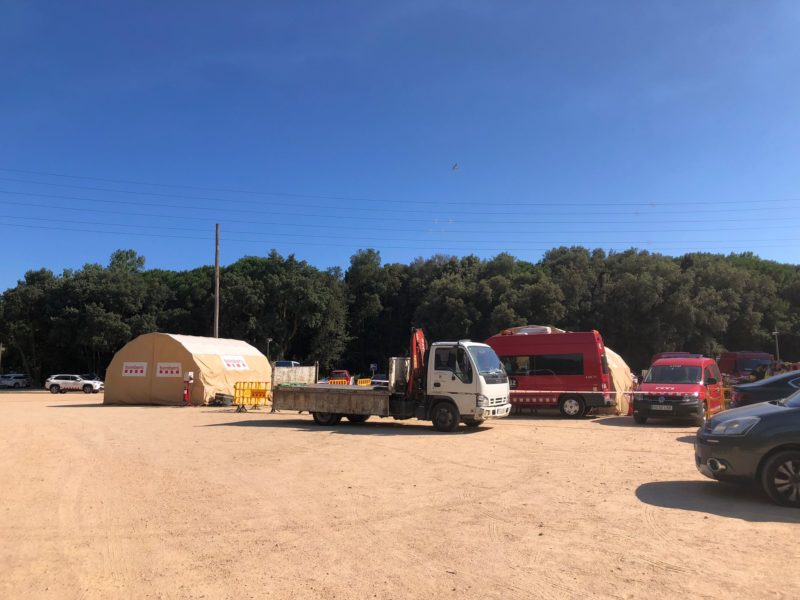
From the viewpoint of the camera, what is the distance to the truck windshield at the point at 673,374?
17578 mm

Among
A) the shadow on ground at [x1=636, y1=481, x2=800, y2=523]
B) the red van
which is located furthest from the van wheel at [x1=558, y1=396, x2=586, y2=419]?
the shadow on ground at [x1=636, y1=481, x2=800, y2=523]

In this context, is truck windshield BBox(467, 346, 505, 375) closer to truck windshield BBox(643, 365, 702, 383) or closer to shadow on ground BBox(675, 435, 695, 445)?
shadow on ground BBox(675, 435, 695, 445)

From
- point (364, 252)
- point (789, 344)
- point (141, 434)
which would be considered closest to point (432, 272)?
point (364, 252)

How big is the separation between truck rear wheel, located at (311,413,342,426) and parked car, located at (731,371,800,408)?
35.4ft

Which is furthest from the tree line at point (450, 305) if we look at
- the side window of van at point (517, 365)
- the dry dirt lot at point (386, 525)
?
the dry dirt lot at point (386, 525)

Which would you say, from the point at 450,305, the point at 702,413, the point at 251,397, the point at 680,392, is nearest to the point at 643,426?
the point at 680,392

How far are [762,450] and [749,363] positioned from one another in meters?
32.5

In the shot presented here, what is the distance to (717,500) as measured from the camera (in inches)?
297

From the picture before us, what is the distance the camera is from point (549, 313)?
4747 cm

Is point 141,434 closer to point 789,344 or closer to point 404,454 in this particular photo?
point 404,454

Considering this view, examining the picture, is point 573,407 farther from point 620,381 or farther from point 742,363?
point 742,363

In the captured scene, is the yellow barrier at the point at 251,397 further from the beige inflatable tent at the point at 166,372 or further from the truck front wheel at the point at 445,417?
the truck front wheel at the point at 445,417

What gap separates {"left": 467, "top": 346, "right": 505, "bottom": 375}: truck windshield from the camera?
15422mm

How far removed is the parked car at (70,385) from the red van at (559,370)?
36656 mm
